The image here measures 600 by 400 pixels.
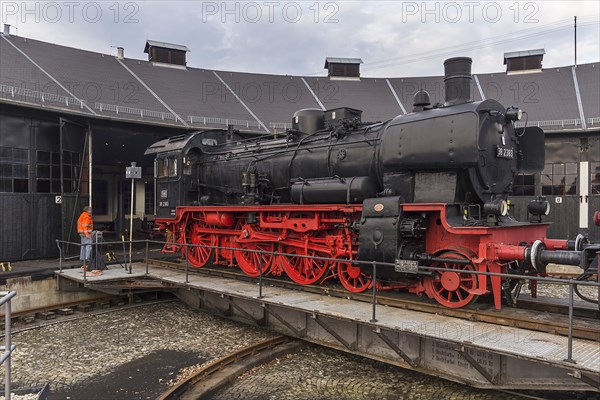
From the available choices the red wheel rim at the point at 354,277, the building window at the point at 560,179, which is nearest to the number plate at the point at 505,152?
the red wheel rim at the point at 354,277

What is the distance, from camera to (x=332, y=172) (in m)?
8.99

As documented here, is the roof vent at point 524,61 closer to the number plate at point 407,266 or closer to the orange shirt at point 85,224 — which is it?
the number plate at point 407,266

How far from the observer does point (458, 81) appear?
7.46m

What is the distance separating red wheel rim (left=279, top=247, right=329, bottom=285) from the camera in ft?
28.9

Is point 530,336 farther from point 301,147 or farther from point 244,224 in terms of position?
point 244,224

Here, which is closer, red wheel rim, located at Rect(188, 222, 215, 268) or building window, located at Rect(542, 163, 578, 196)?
red wheel rim, located at Rect(188, 222, 215, 268)

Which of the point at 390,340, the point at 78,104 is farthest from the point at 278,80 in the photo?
the point at 390,340

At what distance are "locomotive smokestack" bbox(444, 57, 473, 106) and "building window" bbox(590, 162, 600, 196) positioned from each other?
12.7 meters

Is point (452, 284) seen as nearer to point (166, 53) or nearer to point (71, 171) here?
point (71, 171)

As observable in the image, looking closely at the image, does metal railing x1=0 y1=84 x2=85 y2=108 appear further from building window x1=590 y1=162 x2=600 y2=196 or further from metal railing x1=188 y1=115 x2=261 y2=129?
building window x1=590 y1=162 x2=600 y2=196

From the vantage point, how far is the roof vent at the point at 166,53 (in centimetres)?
2434

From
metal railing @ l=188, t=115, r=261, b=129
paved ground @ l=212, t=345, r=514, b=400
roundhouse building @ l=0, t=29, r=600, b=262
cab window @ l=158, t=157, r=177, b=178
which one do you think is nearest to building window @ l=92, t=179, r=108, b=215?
roundhouse building @ l=0, t=29, r=600, b=262

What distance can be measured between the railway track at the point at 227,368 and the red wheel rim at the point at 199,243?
13.0 feet

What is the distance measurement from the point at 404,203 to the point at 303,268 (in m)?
2.91
